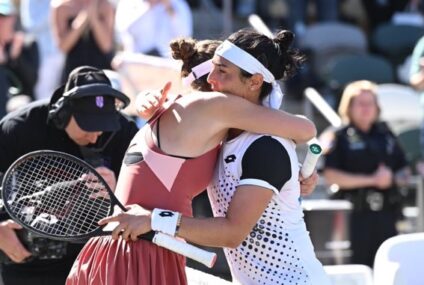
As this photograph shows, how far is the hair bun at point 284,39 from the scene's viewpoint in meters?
3.78

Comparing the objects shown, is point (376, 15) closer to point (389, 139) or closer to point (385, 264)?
point (389, 139)

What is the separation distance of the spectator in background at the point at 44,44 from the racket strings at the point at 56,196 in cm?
462

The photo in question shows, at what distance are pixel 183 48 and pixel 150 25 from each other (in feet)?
14.4

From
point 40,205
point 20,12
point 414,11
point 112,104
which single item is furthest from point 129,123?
point 414,11

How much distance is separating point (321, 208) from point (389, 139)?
733mm

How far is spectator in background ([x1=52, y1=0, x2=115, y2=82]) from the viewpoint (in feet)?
26.9

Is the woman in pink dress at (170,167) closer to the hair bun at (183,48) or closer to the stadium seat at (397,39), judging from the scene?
the hair bun at (183,48)

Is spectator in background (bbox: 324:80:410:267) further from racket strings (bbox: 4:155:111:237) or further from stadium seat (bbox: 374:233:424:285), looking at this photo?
racket strings (bbox: 4:155:111:237)

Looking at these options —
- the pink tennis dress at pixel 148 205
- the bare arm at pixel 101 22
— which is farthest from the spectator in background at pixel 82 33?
the pink tennis dress at pixel 148 205

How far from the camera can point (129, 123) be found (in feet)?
16.1

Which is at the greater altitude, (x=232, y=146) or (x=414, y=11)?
(x=232, y=146)

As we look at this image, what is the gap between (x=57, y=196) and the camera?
387cm

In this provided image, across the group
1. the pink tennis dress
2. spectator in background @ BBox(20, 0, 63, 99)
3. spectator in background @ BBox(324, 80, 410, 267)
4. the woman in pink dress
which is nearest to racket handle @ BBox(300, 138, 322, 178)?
the woman in pink dress

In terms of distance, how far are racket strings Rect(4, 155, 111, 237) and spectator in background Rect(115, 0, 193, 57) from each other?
14.2 feet
